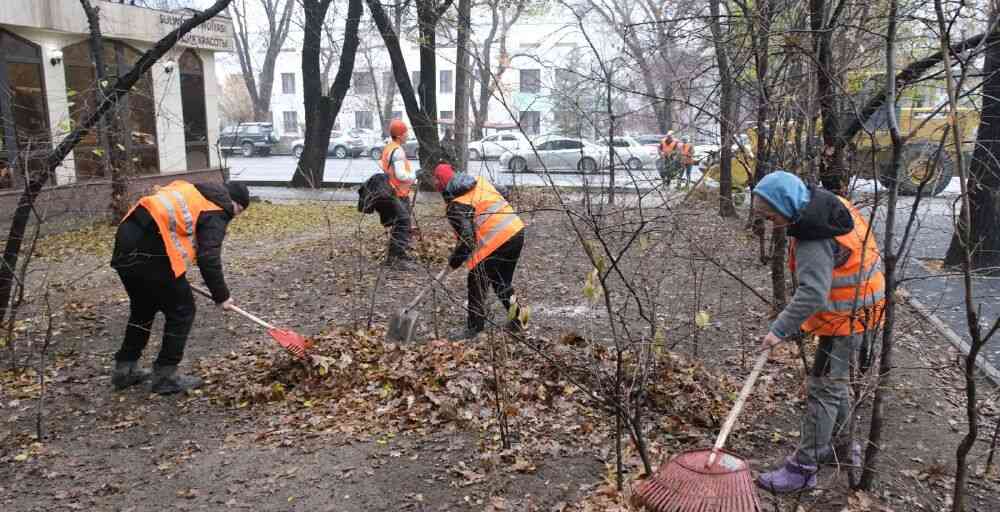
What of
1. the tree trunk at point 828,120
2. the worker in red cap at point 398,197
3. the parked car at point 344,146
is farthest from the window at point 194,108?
the parked car at point 344,146

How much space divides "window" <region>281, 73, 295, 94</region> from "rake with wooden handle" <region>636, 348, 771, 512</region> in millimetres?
58150

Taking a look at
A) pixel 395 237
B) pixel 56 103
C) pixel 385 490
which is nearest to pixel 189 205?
pixel 385 490

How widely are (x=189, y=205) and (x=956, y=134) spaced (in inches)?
153

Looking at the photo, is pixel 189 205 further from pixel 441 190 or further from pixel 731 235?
pixel 731 235

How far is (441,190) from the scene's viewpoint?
550cm

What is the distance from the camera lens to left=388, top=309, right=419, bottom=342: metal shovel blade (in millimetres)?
5305

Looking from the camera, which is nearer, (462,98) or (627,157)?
(627,157)

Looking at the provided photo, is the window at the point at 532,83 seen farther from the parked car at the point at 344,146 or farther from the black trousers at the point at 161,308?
the parked car at the point at 344,146

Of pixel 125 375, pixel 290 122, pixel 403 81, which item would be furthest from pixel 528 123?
pixel 290 122

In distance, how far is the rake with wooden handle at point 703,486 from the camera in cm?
270

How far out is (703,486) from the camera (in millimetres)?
2725

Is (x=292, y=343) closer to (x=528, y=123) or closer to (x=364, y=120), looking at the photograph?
(x=528, y=123)

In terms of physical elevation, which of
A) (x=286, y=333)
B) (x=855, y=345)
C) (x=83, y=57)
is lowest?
(x=286, y=333)

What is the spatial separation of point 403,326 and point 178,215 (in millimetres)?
1656
